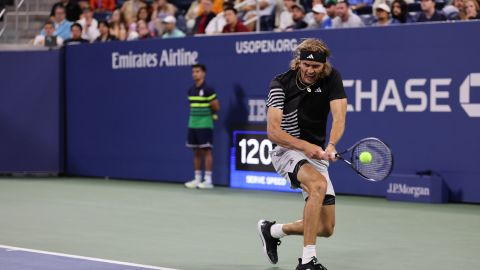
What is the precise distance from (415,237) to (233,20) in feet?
22.1

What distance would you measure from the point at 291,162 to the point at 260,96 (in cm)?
736

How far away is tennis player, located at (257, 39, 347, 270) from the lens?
23.5ft

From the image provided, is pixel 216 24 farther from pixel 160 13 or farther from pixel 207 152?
pixel 207 152

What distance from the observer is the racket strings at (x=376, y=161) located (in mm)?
7188

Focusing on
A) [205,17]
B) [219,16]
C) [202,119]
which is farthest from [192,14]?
[202,119]

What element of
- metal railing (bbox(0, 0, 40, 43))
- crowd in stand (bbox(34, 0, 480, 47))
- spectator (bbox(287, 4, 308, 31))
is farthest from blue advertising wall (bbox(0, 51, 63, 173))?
spectator (bbox(287, 4, 308, 31))

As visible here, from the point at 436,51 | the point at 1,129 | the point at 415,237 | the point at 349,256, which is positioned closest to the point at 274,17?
the point at 436,51

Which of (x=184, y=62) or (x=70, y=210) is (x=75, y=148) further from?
(x=70, y=210)

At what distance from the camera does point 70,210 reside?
12.0m

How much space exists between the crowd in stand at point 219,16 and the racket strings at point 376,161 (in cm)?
592

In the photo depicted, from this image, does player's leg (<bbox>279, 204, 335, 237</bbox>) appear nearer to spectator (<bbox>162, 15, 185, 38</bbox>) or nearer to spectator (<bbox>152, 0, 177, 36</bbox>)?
spectator (<bbox>162, 15, 185, 38</bbox>)

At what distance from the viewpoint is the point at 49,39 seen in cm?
1788

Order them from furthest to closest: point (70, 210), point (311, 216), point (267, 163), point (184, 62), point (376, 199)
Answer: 1. point (184, 62)
2. point (267, 163)
3. point (376, 199)
4. point (70, 210)
5. point (311, 216)

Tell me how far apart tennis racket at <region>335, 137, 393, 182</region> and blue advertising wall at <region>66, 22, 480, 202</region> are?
5.39m
